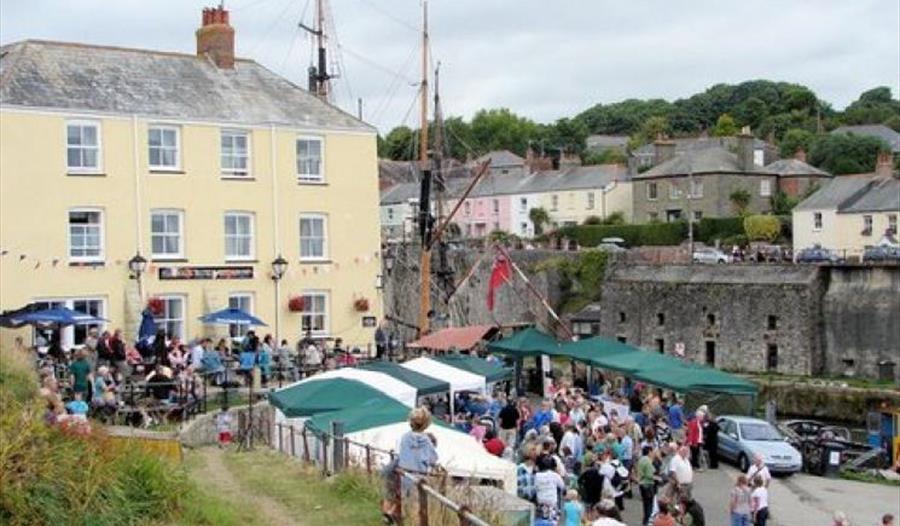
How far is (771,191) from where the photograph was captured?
77.6m

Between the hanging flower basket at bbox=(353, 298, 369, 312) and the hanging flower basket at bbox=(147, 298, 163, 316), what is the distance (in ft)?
20.7

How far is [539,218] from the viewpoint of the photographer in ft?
279

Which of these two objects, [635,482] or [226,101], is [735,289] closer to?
[226,101]

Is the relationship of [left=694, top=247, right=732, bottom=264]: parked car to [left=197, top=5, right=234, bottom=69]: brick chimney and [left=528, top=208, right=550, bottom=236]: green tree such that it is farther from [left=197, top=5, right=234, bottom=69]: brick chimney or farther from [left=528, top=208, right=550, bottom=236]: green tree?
[left=197, top=5, right=234, bottom=69]: brick chimney

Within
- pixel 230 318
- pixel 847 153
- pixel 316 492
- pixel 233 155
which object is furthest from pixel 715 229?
pixel 316 492

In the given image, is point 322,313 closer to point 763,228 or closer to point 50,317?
point 50,317

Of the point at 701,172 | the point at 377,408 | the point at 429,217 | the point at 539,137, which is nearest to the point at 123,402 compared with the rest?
the point at 377,408

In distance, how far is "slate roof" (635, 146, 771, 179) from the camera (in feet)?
250

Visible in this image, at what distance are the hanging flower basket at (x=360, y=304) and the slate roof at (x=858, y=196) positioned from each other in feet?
109

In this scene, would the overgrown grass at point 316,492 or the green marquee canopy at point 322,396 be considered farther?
the green marquee canopy at point 322,396

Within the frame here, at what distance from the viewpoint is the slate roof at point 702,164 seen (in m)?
76.2

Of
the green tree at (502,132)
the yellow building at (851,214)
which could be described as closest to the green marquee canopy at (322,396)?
the yellow building at (851,214)

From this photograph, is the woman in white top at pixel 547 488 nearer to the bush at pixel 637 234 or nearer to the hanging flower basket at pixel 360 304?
the hanging flower basket at pixel 360 304

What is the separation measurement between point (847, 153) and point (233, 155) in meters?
69.3
